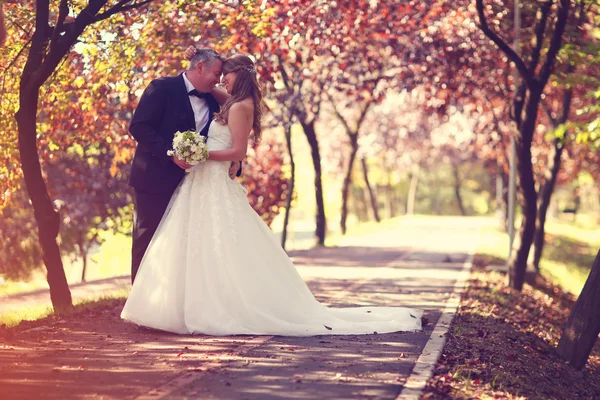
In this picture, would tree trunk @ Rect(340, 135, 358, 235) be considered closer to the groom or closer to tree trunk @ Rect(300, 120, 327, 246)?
tree trunk @ Rect(300, 120, 327, 246)

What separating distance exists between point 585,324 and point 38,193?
6.23 meters

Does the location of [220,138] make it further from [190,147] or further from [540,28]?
[540,28]

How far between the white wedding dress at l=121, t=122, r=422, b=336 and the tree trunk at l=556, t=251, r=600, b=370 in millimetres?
1900

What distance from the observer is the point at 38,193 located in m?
9.87

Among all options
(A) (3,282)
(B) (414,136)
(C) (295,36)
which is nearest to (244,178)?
(A) (3,282)

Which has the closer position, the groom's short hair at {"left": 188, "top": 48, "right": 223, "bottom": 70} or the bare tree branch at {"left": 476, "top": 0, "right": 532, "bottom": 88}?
the groom's short hair at {"left": 188, "top": 48, "right": 223, "bottom": 70}

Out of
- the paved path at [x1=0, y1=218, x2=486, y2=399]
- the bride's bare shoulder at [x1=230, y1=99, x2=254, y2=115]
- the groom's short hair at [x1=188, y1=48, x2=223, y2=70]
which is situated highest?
the groom's short hair at [x1=188, y1=48, x2=223, y2=70]

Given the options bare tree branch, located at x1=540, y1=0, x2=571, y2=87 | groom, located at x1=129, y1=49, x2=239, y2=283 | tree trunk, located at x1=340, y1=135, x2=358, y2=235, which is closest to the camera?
groom, located at x1=129, y1=49, x2=239, y2=283

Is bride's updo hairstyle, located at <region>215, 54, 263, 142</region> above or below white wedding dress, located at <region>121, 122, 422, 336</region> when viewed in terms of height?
above

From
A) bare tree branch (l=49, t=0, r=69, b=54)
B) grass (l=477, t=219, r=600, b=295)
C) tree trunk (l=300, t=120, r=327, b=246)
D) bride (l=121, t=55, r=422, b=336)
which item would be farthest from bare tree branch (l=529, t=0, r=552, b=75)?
tree trunk (l=300, t=120, r=327, b=246)

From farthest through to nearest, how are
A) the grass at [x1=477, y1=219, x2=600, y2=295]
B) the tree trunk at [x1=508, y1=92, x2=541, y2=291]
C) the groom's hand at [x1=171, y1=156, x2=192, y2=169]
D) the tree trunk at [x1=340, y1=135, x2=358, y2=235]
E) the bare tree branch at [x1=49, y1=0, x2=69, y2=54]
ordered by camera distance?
the tree trunk at [x1=340, y1=135, x2=358, y2=235] → the grass at [x1=477, y1=219, x2=600, y2=295] → the tree trunk at [x1=508, y1=92, x2=541, y2=291] → the bare tree branch at [x1=49, y1=0, x2=69, y2=54] → the groom's hand at [x1=171, y1=156, x2=192, y2=169]

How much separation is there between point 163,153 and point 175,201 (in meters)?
0.49

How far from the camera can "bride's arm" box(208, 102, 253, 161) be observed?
867cm

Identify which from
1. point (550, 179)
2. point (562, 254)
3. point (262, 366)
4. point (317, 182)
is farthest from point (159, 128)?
point (562, 254)
